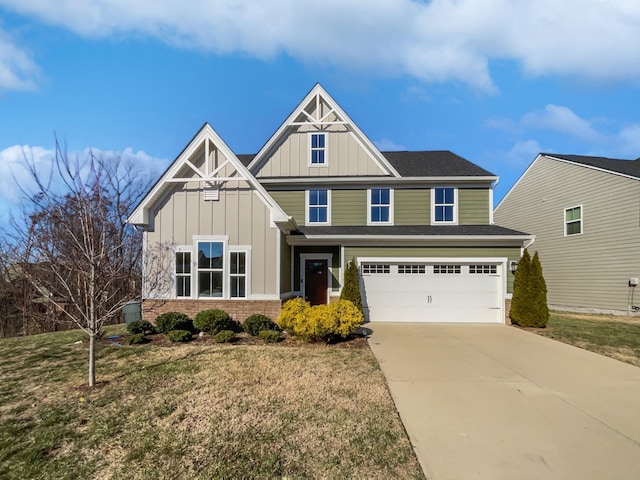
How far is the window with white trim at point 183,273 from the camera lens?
36.2 ft

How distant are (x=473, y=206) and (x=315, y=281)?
7.22 metres

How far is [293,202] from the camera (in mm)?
14680

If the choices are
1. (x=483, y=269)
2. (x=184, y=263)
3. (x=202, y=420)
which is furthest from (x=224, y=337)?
(x=483, y=269)

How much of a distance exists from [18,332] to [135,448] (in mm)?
16625

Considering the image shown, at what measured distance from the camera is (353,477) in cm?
331

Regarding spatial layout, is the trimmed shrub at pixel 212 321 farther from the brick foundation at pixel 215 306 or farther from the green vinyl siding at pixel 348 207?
the green vinyl siding at pixel 348 207

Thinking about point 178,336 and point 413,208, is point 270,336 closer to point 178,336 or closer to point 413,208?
point 178,336

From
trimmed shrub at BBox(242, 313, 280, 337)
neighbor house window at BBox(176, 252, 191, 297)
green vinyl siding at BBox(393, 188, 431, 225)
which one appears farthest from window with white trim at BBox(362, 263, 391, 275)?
neighbor house window at BBox(176, 252, 191, 297)

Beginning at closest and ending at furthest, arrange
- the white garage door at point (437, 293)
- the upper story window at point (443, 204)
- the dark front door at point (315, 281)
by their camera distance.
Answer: the white garage door at point (437, 293) < the dark front door at point (315, 281) < the upper story window at point (443, 204)

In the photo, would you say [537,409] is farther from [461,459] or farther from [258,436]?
[258,436]

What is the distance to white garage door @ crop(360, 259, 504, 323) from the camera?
12680 millimetres

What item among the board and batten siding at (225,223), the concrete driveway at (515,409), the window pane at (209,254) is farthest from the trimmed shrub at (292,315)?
the window pane at (209,254)

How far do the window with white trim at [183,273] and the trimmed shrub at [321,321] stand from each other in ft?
11.7

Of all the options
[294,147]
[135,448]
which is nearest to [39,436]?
[135,448]
